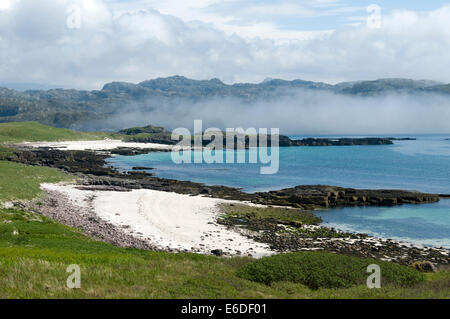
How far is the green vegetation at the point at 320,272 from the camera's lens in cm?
1902

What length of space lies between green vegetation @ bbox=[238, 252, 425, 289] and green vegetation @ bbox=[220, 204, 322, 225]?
25.9 meters

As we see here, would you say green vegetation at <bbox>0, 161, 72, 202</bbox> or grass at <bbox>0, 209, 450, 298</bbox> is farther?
green vegetation at <bbox>0, 161, 72, 202</bbox>

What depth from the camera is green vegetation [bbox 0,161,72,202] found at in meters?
48.3

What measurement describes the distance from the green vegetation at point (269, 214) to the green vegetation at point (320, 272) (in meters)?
25.9

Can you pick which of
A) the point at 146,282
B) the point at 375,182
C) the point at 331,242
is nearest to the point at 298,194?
the point at 375,182

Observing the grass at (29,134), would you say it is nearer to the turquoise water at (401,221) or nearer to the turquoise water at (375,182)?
the turquoise water at (375,182)

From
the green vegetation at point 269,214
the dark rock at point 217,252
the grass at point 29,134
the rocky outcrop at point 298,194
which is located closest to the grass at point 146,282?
the dark rock at point 217,252

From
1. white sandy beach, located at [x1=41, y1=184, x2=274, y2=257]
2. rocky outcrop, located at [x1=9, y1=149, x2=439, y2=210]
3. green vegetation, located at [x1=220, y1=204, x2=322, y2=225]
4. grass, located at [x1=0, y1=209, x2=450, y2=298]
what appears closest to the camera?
grass, located at [x1=0, y1=209, x2=450, y2=298]

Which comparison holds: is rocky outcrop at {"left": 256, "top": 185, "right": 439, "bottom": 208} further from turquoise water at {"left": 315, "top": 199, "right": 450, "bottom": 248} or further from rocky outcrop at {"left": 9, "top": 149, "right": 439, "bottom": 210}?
turquoise water at {"left": 315, "top": 199, "right": 450, "bottom": 248}

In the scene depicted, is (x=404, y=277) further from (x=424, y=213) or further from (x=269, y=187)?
(x=269, y=187)

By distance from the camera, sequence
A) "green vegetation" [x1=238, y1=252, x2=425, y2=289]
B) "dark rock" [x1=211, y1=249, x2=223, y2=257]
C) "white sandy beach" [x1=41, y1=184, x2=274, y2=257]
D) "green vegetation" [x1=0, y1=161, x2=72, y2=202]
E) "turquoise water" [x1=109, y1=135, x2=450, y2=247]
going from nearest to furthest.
Answer: "green vegetation" [x1=238, y1=252, x2=425, y2=289], "dark rock" [x1=211, y1=249, x2=223, y2=257], "white sandy beach" [x1=41, y1=184, x2=274, y2=257], "green vegetation" [x1=0, y1=161, x2=72, y2=202], "turquoise water" [x1=109, y1=135, x2=450, y2=247]

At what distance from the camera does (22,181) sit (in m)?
59.4

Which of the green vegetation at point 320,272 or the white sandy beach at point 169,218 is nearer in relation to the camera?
the green vegetation at point 320,272

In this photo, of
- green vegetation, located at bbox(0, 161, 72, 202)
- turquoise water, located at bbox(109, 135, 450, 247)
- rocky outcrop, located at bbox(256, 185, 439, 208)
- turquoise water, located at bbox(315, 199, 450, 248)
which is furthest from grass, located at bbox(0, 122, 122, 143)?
turquoise water, located at bbox(315, 199, 450, 248)
